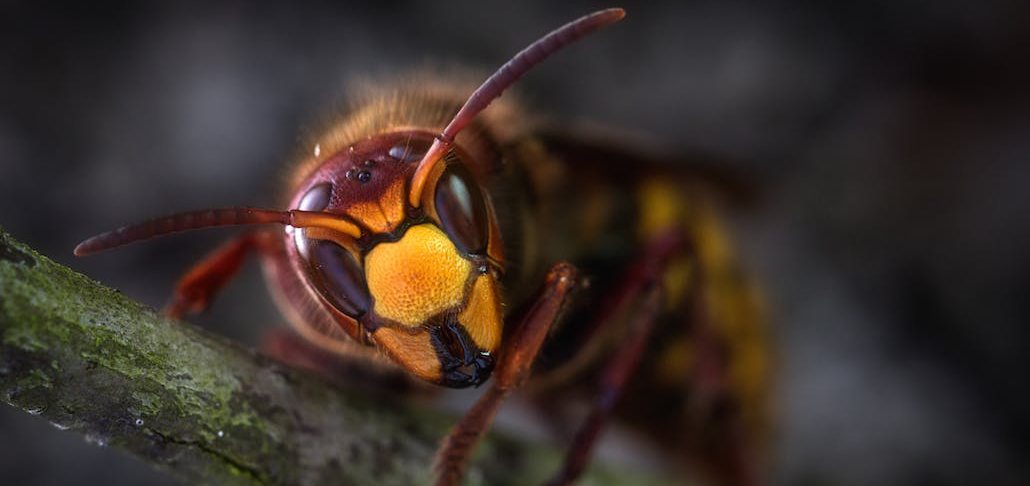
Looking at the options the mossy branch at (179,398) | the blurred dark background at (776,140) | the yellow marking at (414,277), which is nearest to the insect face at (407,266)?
the yellow marking at (414,277)

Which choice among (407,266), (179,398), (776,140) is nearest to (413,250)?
(407,266)

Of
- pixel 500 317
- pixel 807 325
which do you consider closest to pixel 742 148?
pixel 807 325

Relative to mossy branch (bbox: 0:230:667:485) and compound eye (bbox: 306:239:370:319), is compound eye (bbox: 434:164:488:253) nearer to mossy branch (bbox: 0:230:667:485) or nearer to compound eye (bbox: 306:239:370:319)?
compound eye (bbox: 306:239:370:319)

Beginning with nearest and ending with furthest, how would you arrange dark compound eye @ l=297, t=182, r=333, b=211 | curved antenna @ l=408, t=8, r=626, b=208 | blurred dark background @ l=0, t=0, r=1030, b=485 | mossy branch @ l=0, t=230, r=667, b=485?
mossy branch @ l=0, t=230, r=667, b=485, curved antenna @ l=408, t=8, r=626, b=208, dark compound eye @ l=297, t=182, r=333, b=211, blurred dark background @ l=0, t=0, r=1030, b=485

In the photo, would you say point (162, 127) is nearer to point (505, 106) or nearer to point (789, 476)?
point (505, 106)

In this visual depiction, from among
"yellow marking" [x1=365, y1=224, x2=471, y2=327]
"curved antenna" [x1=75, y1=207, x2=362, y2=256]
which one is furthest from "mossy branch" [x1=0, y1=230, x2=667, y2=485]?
"yellow marking" [x1=365, y1=224, x2=471, y2=327]

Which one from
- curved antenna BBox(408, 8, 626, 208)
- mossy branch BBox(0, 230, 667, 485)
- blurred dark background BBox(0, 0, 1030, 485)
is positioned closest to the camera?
mossy branch BBox(0, 230, 667, 485)
